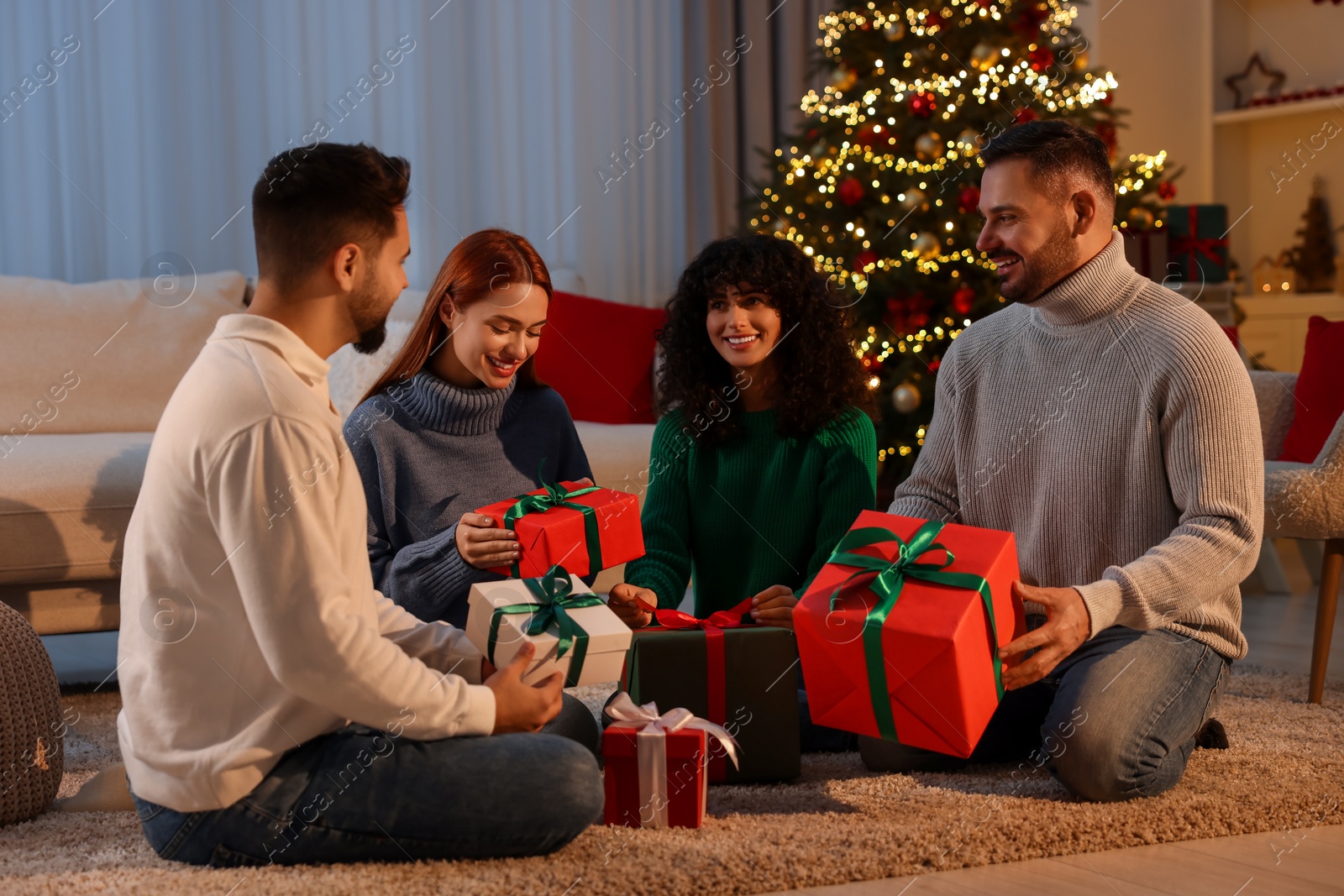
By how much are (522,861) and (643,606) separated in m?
0.58

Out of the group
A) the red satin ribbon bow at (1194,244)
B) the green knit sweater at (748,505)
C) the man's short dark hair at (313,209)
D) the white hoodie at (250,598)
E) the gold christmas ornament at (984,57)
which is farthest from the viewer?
the red satin ribbon bow at (1194,244)

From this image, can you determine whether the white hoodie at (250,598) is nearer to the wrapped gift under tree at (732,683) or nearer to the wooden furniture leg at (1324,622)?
the wrapped gift under tree at (732,683)

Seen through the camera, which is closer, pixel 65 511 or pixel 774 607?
pixel 774 607

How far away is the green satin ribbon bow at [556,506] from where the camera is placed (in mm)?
1765

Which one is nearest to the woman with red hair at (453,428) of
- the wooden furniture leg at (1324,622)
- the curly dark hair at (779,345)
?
the curly dark hair at (779,345)

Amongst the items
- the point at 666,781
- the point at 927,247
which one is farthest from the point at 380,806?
the point at 927,247

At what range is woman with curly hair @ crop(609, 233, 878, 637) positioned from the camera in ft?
6.82

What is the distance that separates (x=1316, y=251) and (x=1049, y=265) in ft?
11.7

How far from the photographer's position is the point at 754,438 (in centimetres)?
213

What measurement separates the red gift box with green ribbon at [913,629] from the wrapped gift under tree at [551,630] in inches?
10.1

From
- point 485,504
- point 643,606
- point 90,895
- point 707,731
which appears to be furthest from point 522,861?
point 485,504

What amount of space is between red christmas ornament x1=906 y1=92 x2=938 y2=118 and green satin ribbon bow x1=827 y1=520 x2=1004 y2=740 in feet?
7.71

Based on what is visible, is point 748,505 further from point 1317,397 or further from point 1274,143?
point 1274,143

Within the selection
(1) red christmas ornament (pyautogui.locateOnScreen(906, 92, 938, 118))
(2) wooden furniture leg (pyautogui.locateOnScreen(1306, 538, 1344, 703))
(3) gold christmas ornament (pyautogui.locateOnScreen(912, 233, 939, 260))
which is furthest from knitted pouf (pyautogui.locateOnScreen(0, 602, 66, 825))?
(1) red christmas ornament (pyautogui.locateOnScreen(906, 92, 938, 118))
